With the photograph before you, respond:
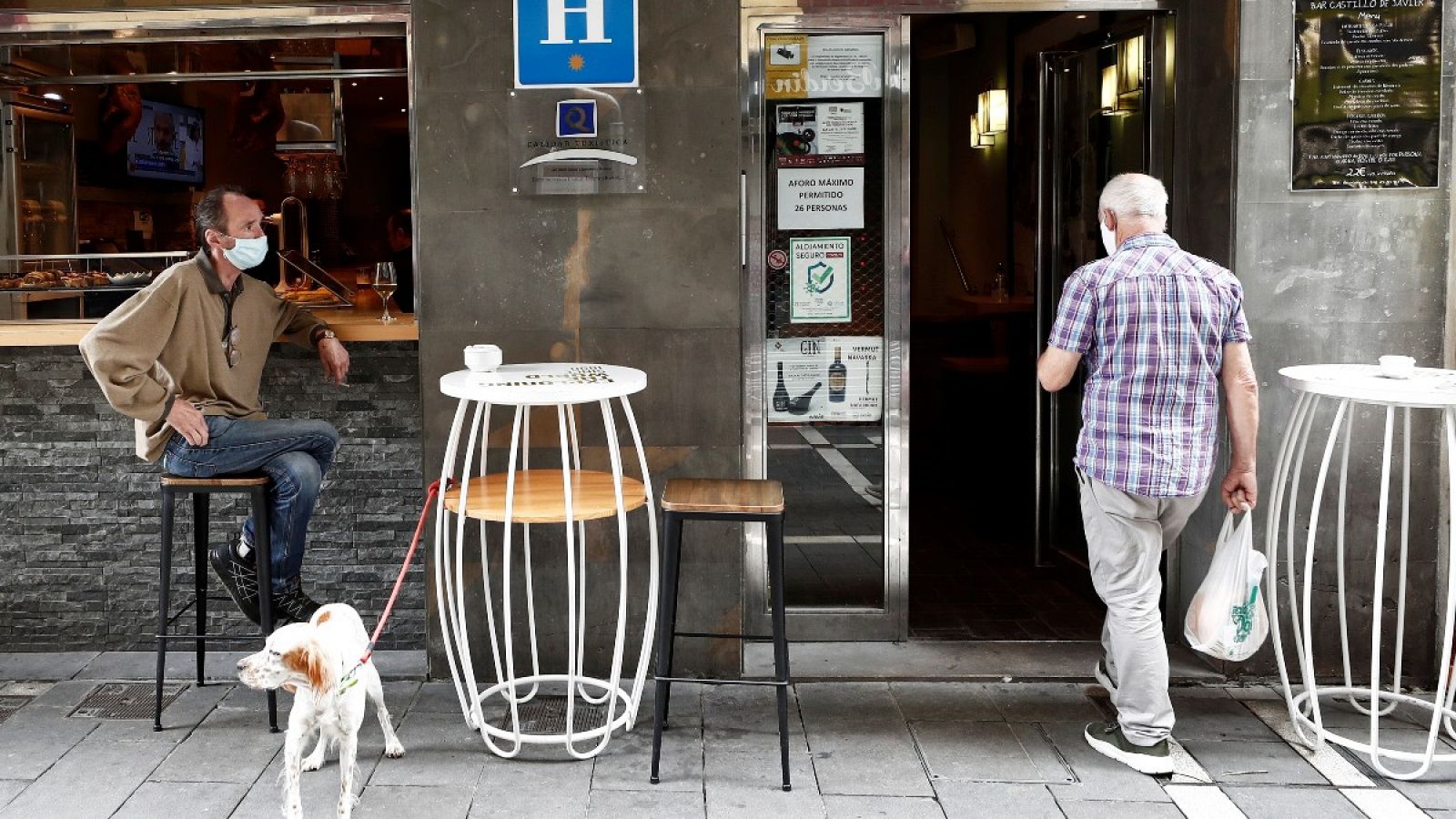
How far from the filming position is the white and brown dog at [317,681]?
127 inches

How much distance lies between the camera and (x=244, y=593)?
4184 millimetres

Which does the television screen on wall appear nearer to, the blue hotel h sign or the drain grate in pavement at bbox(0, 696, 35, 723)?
the blue hotel h sign

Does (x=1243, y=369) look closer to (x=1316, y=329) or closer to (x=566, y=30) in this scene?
(x=1316, y=329)

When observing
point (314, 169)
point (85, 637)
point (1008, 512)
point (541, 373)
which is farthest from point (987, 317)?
point (85, 637)

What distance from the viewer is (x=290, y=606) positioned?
13.6ft

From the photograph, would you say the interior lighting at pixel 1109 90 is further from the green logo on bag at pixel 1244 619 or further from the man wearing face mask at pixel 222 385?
the man wearing face mask at pixel 222 385

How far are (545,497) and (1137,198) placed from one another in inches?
72.1

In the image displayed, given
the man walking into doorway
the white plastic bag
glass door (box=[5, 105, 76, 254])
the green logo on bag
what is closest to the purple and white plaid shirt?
the man walking into doorway

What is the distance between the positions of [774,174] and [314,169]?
6.63 feet

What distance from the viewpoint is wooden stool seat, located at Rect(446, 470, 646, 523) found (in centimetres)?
367

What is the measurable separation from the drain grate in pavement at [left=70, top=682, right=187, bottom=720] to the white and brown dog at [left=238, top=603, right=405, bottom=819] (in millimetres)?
1056

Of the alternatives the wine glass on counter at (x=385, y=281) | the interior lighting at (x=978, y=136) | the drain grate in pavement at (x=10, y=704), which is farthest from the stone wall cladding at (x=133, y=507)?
the interior lighting at (x=978, y=136)

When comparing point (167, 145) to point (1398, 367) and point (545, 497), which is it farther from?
point (1398, 367)

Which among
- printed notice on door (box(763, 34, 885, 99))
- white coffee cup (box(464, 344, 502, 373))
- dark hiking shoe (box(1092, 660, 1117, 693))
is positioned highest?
printed notice on door (box(763, 34, 885, 99))
